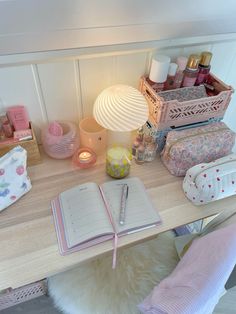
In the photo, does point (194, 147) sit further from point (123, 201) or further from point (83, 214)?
point (83, 214)

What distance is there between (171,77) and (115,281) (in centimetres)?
69

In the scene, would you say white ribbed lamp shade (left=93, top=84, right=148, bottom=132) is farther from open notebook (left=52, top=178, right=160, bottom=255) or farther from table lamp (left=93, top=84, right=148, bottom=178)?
open notebook (left=52, top=178, right=160, bottom=255)

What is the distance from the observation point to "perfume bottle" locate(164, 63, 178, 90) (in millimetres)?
767

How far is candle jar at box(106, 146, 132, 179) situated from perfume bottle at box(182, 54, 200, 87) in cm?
31

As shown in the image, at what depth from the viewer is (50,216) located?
0.66 m

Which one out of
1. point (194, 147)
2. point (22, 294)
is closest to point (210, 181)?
point (194, 147)

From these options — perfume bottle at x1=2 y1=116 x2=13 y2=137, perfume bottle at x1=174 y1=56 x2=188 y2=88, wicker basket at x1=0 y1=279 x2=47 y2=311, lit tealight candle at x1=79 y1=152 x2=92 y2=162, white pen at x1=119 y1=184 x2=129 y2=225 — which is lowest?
wicker basket at x1=0 y1=279 x2=47 y2=311

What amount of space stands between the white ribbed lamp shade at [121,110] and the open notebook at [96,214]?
181 mm

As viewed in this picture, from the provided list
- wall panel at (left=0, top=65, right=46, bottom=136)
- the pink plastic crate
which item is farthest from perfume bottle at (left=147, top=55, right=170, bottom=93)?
wall panel at (left=0, top=65, right=46, bottom=136)

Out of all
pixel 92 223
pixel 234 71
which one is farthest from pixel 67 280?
pixel 234 71

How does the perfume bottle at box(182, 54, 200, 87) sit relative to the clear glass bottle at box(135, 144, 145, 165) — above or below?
above

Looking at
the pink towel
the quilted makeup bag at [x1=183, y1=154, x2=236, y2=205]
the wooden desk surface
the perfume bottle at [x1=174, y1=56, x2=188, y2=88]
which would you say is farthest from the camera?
the perfume bottle at [x1=174, y1=56, x2=188, y2=88]

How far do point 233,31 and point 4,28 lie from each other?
0.72 meters

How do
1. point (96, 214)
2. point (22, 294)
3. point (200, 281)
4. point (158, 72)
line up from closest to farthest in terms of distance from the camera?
point (200, 281) < point (96, 214) < point (158, 72) < point (22, 294)
